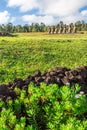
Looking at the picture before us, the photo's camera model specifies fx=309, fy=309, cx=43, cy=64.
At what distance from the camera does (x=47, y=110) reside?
23.5 feet

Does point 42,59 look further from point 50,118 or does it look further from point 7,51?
point 50,118

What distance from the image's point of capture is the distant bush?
259 inches

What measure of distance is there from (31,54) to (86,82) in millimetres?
17947

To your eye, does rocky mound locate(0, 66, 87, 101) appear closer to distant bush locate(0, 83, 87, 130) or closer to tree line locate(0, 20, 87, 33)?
distant bush locate(0, 83, 87, 130)

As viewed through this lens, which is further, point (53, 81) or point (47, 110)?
point (53, 81)

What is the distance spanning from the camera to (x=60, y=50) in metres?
31.3

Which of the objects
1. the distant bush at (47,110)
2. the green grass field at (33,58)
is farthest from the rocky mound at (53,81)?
the green grass field at (33,58)

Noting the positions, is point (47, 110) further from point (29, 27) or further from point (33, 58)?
point (29, 27)

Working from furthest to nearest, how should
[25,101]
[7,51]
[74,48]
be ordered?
[74,48] < [7,51] < [25,101]

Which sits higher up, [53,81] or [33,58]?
[53,81]

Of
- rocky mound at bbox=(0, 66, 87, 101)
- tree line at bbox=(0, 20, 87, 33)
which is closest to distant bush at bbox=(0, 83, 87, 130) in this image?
rocky mound at bbox=(0, 66, 87, 101)

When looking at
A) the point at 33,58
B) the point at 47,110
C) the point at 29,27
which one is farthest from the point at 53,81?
the point at 29,27

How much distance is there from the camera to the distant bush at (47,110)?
259 inches

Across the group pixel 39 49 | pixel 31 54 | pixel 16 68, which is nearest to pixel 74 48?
pixel 39 49
